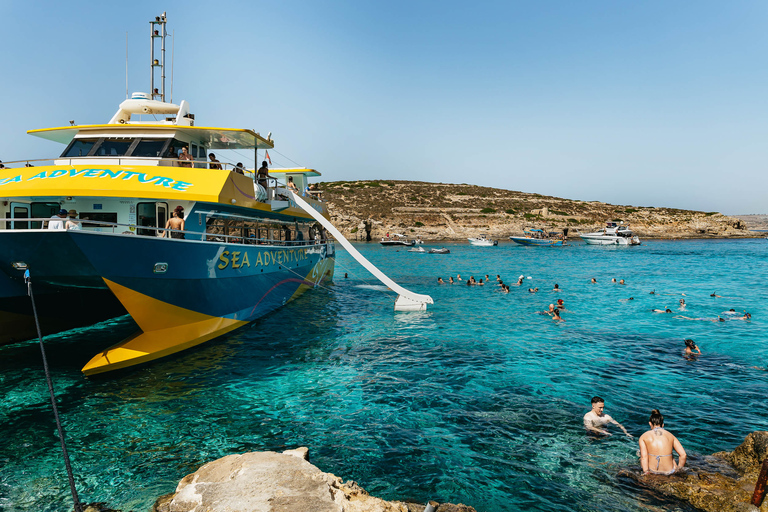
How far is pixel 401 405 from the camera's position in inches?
411

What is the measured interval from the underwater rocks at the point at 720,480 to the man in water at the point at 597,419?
155cm

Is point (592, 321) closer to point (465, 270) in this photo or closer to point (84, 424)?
point (84, 424)

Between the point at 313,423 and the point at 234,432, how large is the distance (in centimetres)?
155

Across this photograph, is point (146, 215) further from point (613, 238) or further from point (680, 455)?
point (613, 238)

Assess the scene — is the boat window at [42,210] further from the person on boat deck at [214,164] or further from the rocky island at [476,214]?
the rocky island at [476,214]

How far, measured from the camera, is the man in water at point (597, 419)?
358 inches

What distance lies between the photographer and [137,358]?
39.7 ft

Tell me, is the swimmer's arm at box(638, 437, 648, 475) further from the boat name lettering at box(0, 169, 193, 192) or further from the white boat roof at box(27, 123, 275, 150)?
the white boat roof at box(27, 123, 275, 150)

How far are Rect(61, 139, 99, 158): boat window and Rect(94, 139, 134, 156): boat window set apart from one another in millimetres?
365

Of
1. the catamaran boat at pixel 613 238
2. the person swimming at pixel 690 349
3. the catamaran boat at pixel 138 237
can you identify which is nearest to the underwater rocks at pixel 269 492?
the catamaran boat at pixel 138 237

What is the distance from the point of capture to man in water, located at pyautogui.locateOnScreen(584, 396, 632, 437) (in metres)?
9.10

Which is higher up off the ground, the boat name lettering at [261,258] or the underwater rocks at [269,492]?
the boat name lettering at [261,258]

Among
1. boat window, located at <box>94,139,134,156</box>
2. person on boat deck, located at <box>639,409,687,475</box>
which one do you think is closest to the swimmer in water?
person on boat deck, located at <box>639,409,687,475</box>

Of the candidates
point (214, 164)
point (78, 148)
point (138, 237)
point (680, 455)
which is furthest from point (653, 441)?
point (78, 148)
